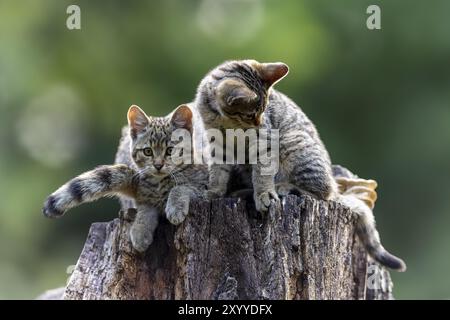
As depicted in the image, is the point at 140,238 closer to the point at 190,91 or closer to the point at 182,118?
the point at 182,118

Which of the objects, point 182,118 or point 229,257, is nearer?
point 229,257

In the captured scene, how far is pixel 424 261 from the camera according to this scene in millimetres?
13289

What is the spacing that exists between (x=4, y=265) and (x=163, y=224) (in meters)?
A: 7.88

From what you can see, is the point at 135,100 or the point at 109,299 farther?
the point at 135,100

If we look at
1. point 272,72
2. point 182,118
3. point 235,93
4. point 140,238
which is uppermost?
point 272,72

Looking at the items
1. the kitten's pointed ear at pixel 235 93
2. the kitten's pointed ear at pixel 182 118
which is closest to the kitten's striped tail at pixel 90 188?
the kitten's pointed ear at pixel 182 118

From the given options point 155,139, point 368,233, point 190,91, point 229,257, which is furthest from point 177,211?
point 190,91

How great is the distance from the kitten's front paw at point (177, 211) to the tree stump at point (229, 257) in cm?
5

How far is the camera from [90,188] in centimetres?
661

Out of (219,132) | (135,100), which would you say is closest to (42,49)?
(135,100)

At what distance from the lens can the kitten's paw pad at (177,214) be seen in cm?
645

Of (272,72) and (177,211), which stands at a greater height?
(272,72)

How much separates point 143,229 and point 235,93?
3.90 ft

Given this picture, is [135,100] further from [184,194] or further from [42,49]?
[184,194]
